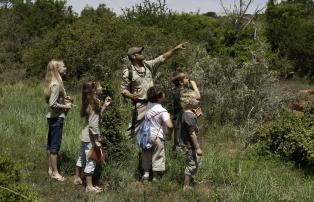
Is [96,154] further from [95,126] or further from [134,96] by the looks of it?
[134,96]

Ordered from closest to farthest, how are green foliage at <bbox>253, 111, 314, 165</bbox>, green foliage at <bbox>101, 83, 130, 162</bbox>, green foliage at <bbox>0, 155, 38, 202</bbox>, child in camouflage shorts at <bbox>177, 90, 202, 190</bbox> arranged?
green foliage at <bbox>0, 155, 38, 202</bbox> < child in camouflage shorts at <bbox>177, 90, 202, 190</bbox> < green foliage at <bbox>101, 83, 130, 162</bbox> < green foliage at <bbox>253, 111, 314, 165</bbox>

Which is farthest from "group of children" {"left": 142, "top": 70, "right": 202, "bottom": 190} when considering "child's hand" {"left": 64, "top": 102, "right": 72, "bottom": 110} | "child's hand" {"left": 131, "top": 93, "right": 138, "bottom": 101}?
"child's hand" {"left": 64, "top": 102, "right": 72, "bottom": 110}

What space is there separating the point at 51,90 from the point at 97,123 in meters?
0.76

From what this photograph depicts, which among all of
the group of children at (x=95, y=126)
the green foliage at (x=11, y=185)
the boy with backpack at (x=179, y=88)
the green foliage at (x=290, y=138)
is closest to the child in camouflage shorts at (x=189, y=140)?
the group of children at (x=95, y=126)

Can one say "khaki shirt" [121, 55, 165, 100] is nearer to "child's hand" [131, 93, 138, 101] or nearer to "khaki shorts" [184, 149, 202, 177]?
"child's hand" [131, 93, 138, 101]

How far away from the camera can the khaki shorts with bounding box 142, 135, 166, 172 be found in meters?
7.39

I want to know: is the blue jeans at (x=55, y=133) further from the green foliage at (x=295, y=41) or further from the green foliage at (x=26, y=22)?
the green foliage at (x=295, y=41)

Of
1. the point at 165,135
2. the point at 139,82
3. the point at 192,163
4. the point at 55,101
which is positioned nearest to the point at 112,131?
the point at 165,135

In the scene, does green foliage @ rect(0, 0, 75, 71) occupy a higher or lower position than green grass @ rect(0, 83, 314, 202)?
higher

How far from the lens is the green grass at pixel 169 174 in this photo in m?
6.80

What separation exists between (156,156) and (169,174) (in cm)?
34

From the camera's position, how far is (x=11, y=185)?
4.46 m

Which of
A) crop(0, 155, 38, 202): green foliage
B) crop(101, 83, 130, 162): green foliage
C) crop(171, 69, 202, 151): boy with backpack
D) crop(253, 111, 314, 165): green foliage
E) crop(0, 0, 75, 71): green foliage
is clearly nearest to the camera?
crop(0, 155, 38, 202): green foliage

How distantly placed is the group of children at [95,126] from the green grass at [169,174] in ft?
0.69
